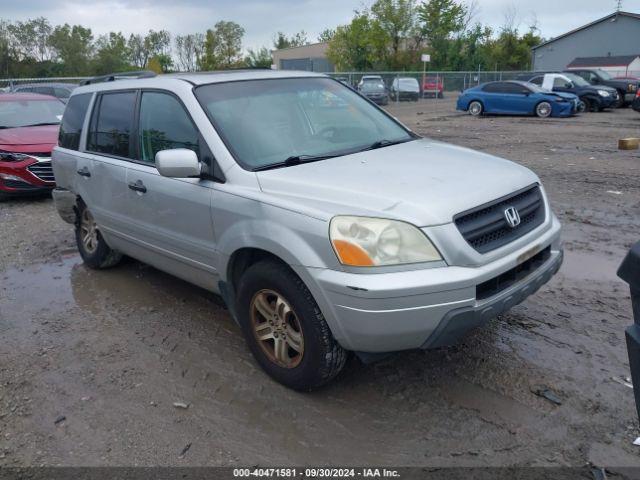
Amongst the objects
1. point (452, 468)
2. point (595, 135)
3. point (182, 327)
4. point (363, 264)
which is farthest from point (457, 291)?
point (595, 135)

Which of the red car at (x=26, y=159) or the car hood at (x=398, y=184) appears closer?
the car hood at (x=398, y=184)

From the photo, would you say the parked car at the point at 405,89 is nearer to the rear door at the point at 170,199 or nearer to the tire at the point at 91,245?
the tire at the point at 91,245

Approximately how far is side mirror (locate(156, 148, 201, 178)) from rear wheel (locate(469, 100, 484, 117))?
69.3 feet

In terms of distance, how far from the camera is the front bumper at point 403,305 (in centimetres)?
287

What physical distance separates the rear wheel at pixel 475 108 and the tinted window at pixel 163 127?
2040 cm

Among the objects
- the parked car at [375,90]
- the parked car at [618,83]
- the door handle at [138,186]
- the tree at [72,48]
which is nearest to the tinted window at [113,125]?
the door handle at [138,186]

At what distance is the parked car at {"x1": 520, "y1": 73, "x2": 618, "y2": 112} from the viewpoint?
2306 cm

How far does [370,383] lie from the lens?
363cm

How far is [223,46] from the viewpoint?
57344 millimetres

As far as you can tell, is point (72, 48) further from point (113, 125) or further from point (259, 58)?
point (113, 125)

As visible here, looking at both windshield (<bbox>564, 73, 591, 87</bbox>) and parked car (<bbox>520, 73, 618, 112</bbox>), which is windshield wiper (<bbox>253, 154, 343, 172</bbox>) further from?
windshield (<bbox>564, 73, 591, 87</bbox>)

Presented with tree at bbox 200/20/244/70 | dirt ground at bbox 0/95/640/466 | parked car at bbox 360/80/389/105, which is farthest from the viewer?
tree at bbox 200/20/244/70

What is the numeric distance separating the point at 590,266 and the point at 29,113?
9742mm

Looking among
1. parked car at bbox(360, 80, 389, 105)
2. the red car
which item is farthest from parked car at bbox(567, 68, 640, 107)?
the red car
